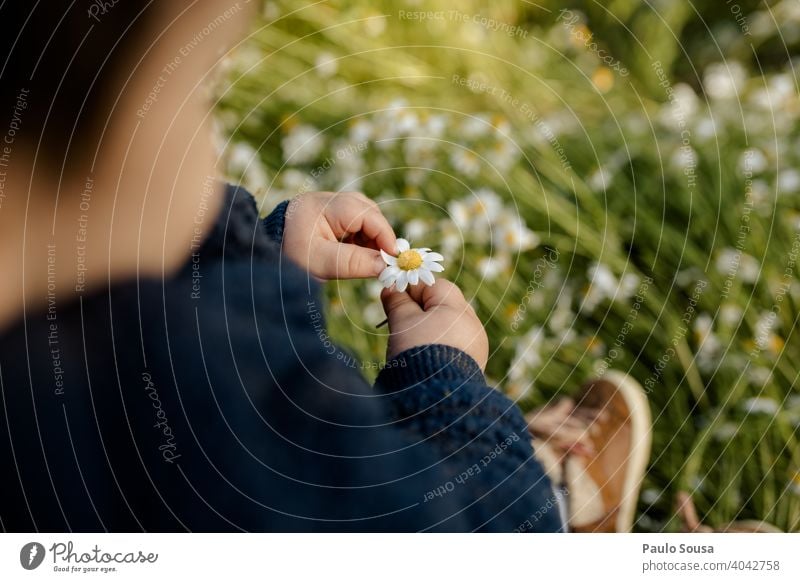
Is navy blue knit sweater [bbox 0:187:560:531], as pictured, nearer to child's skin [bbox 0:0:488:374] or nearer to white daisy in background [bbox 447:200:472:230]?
child's skin [bbox 0:0:488:374]

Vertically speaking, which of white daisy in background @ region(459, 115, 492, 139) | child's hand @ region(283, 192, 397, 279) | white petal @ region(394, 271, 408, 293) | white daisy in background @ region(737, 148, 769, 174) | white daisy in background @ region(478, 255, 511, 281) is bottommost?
white petal @ region(394, 271, 408, 293)

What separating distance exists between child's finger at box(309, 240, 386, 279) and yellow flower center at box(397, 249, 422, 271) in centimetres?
1

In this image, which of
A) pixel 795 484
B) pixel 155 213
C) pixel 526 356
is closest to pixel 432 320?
pixel 155 213

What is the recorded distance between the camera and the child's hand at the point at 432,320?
1.50 ft

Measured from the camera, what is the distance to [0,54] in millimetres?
438

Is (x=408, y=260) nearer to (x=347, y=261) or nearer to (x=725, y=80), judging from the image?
(x=347, y=261)

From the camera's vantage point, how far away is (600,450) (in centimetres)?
73

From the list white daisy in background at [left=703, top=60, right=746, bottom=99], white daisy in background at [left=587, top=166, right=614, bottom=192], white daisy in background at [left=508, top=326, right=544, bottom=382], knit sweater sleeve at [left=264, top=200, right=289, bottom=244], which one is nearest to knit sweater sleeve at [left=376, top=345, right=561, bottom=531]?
knit sweater sleeve at [left=264, top=200, right=289, bottom=244]

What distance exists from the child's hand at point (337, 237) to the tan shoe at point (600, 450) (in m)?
0.30

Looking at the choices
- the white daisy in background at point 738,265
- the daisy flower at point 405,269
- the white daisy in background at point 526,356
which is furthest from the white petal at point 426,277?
the white daisy in background at point 738,265

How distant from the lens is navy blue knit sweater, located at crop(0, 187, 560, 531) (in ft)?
1.38
